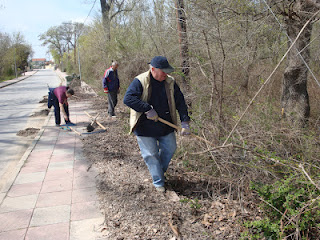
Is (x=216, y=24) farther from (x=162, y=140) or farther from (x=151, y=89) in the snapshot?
(x=162, y=140)

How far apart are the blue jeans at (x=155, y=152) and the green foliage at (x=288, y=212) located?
1.26 meters

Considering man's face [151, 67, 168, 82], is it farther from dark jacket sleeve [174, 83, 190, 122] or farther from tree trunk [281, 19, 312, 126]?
tree trunk [281, 19, 312, 126]

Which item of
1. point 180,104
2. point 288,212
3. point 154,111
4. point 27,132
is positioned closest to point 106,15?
point 27,132

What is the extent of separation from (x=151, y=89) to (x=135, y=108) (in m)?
0.35

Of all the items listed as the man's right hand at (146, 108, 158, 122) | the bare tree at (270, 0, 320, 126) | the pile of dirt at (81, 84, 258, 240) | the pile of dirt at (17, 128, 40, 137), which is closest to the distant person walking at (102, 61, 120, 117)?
the pile of dirt at (17, 128, 40, 137)

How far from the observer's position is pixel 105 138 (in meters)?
6.52

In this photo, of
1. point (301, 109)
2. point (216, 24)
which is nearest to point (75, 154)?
point (216, 24)

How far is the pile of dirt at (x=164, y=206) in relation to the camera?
2.84 metres

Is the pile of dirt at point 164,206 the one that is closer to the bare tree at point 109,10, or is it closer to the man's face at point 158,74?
the man's face at point 158,74

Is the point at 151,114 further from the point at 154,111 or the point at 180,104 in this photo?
the point at 180,104

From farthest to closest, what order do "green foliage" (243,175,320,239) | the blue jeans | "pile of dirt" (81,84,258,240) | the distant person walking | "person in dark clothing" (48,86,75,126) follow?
the distant person walking → "person in dark clothing" (48,86,75,126) → the blue jeans → "pile of dirt" (81,84,258,240) → "green foliage" (243,175,320,239)

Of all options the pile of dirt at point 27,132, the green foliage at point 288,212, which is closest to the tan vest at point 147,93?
the green foliage at point 288,212

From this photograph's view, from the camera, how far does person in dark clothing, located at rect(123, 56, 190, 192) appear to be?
3.40 m

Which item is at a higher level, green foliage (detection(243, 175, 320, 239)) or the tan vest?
the tan vest
